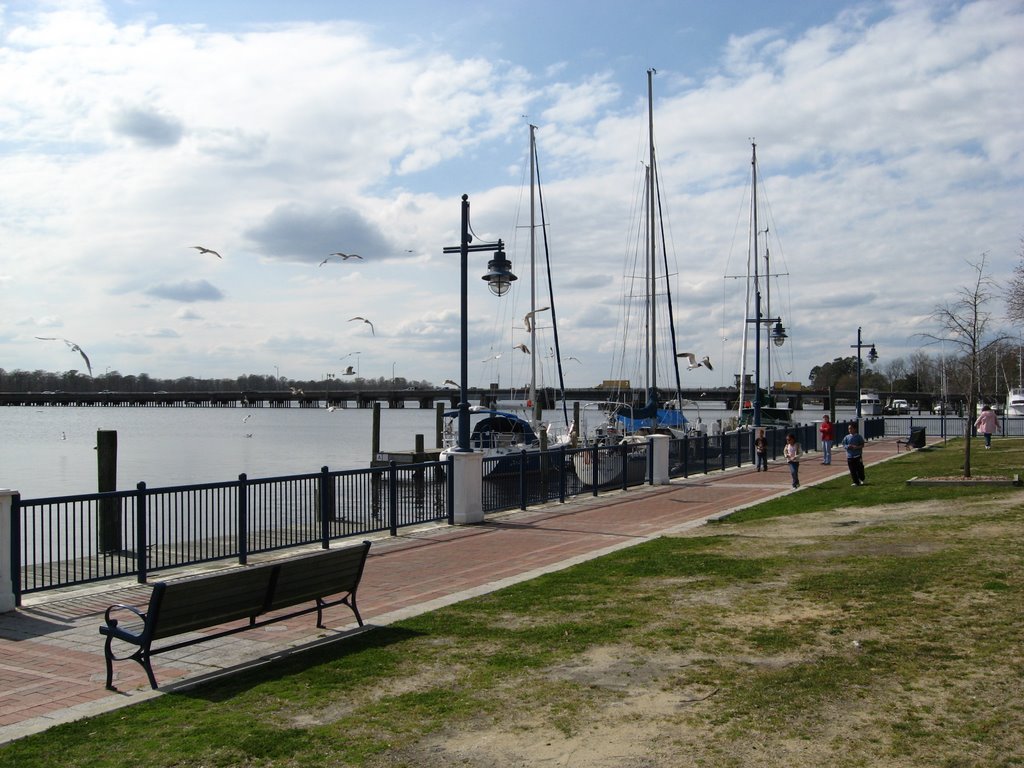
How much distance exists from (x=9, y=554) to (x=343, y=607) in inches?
→ 139

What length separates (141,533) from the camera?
11188 millimetres

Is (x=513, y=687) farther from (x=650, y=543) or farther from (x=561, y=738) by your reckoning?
(x=650, y=543)

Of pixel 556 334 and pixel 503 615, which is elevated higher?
pixel 556 334

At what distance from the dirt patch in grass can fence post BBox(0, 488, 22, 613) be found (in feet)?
19.6

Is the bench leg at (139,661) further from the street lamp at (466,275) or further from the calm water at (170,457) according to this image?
the calm water at (170,457)

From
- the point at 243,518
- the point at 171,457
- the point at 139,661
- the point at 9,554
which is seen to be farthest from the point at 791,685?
the point at 171,457

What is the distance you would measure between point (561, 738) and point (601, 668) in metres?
1.48

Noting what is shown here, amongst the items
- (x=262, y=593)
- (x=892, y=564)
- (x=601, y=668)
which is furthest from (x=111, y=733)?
(x=892, y=564)

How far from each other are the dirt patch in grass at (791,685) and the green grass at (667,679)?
0.02m

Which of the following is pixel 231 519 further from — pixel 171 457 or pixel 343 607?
pixel 171 457

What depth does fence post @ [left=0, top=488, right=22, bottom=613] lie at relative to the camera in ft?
31.8

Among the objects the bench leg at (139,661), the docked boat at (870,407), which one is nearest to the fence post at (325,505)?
the bench leg at (139,661)

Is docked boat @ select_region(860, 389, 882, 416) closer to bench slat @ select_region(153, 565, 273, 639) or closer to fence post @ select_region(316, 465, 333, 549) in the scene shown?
fence post @ select_region(316, 465, 333, 549)

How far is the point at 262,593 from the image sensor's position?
7594mm
